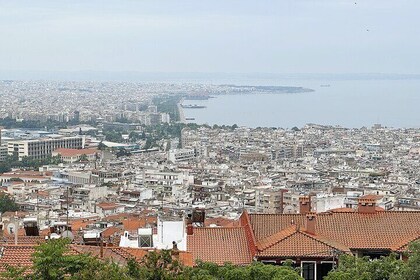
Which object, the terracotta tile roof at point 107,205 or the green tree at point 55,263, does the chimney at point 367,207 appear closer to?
the green tree at point 55,263

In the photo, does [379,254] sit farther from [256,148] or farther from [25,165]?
[256,148]

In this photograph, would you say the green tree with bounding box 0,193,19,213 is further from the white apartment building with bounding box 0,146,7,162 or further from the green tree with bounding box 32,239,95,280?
the white apartment building with bounding box 0,146,7,162

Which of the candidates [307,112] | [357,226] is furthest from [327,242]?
[307,112]

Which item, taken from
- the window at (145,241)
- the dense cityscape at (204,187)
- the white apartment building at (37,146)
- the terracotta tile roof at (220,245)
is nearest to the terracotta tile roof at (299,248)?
the dense cityscape at (204,187)

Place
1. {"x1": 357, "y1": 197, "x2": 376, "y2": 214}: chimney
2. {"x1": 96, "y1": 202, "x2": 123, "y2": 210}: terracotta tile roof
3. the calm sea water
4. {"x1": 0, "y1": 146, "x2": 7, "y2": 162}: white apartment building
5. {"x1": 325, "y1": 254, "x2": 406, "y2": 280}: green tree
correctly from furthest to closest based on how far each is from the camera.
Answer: the calm sea water < {"x1": 0, "y1": 146, "x2": 7, "y2": 162}: white apartment building < {"x1": 96, "y1": 202, "x2": 123, "y2": 210}: terracotta tile roof < {"x1": 357, "y1": 197, "x2": 376, "y2": 214}: chimney < {"x1": 325, "y1": 254, "x2": 406, "y2": 280}: green tree

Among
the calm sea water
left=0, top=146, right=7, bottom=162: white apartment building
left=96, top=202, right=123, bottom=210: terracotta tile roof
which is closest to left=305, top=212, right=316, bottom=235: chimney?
left=96, top=202, right=123, bottom=210: terracotta tile roof

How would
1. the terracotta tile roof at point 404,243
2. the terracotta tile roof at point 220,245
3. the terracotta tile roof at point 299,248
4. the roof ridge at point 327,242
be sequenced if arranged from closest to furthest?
1. the terracotta tile roof at point 299,248
2. the roof ridge at point 327,242
3. the terracotta tile roof at point 404,243
4. the terracotta tile roof at point 220,245
